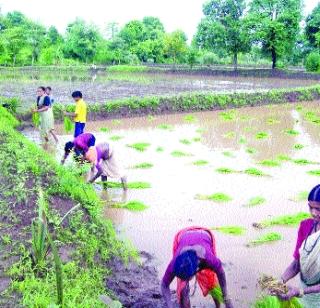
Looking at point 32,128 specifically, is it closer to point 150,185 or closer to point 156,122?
point 156,122

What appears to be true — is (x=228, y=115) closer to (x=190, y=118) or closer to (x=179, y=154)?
(x=190, y=118)

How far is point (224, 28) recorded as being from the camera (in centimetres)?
3859

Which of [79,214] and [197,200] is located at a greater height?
[79,214]

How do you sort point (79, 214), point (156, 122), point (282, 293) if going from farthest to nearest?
point (156, 122)
point (79, 214)
point (282, 293)

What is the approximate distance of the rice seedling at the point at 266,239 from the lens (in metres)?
5.84

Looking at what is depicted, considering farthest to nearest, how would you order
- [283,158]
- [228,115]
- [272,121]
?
[228,115], [272,121], [283,158]

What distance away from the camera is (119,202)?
7309mm

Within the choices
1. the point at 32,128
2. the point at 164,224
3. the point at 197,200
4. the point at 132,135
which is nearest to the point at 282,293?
the point at 164,224

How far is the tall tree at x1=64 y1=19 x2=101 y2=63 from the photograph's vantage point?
165 feet

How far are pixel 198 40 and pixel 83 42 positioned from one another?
14.6 meters

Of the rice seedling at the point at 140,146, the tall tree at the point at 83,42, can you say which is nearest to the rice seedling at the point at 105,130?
the rice seedling at the point at 140,146

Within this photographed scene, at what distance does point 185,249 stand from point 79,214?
1.95 meters

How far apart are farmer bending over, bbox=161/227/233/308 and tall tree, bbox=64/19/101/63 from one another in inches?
1897

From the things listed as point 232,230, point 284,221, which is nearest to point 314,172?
point 284,221
